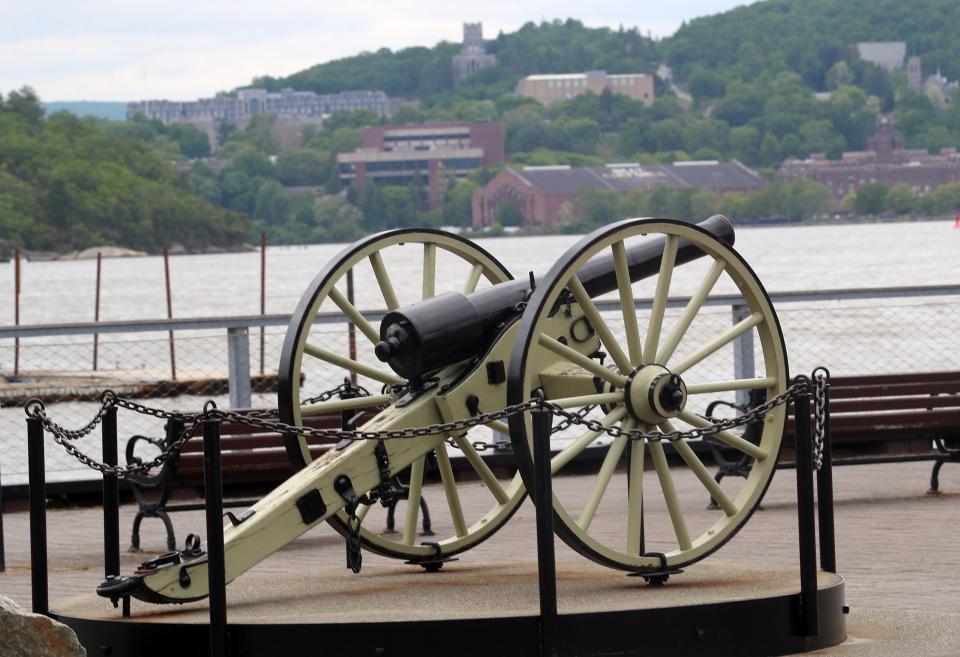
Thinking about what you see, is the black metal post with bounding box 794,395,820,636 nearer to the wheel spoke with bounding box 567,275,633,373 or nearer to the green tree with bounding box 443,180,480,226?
the wheel spoke with bounding box 567,275,633,373

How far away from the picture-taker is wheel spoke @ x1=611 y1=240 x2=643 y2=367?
6.78 meters

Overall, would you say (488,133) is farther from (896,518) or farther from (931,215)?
(896,518)

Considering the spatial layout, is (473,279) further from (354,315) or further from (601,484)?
(601,484)

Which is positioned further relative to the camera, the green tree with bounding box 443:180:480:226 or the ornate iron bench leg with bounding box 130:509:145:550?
the green tree with bounding box 443:180:480:226

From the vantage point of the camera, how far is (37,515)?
6402 mm

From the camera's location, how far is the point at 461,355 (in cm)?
688

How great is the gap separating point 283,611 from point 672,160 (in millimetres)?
182113

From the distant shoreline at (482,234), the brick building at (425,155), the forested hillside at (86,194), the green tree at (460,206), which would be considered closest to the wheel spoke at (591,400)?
the distant shoreline at (482,234)

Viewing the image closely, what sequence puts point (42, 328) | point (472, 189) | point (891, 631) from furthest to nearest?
point (472, 189) < point (42, 328) < point (891, 631)

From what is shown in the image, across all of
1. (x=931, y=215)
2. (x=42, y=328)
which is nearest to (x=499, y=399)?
(x=42, y=328)

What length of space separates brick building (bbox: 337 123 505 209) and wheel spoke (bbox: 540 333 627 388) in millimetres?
170929

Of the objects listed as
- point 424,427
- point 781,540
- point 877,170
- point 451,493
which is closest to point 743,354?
point 781,540

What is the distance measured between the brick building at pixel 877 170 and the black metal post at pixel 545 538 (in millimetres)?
174957

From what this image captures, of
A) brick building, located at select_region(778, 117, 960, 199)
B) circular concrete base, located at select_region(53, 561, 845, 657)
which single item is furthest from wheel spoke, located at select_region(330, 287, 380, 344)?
brick building, located at select_region(778, 117, 960, 199)
